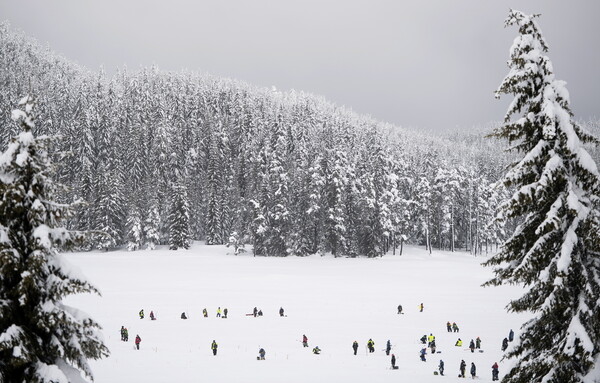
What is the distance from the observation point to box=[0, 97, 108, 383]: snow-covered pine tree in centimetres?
929

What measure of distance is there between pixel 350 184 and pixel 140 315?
143 ft

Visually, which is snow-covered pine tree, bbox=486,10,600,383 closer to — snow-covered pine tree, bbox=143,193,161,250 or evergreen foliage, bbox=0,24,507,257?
evergreen foliage, bbox=0,24,507,257

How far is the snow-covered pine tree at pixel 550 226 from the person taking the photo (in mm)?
10141

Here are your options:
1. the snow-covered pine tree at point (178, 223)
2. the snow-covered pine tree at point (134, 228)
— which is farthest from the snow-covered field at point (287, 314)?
the snow-covered pine tree at point (134, 228)

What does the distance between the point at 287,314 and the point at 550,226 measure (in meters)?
33.9

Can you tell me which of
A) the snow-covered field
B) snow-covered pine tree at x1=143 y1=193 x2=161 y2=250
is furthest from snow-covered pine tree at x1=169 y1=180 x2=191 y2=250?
the snow-covered field

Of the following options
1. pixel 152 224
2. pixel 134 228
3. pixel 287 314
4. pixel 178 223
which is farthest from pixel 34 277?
pixel 152 224

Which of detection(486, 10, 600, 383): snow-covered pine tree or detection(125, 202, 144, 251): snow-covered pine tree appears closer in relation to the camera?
detection(486, 10, 600, 383): snow-covered pine tree

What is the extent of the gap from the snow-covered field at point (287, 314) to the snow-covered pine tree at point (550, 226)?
16990 millimetres

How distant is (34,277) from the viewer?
372 inches

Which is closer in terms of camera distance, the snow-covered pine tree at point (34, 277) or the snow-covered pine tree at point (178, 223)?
the snow-covered pine tree at point (34, 277)

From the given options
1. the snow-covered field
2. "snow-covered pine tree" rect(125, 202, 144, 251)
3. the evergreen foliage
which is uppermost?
the evergreen foliage

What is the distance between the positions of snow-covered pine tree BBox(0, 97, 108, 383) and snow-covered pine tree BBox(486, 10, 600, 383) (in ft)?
34.5

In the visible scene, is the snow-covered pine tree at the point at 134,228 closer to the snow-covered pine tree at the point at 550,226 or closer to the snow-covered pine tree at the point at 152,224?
the snow-covered pine tree at the point at 152,224
